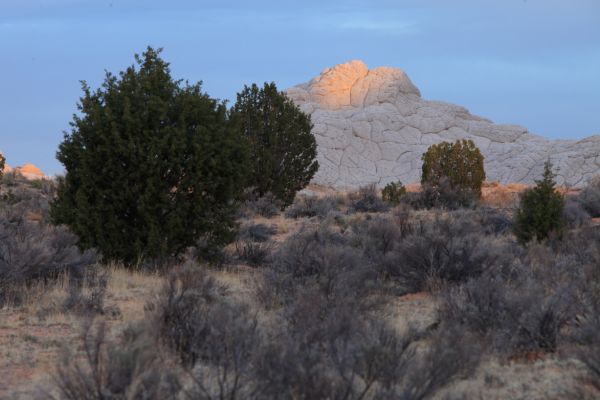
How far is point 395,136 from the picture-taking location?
55375mm

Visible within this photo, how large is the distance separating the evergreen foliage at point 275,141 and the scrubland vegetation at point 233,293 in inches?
343

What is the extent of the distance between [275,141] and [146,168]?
627 inches

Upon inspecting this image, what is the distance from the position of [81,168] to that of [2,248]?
284cm

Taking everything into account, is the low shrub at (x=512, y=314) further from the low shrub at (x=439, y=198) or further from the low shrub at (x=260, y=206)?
the low shrub at (x=439, y=198)

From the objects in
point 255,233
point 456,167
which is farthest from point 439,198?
point 255,233

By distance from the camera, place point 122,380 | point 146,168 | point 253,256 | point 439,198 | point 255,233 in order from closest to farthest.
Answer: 1. point 122,380
2. point 146,168
3. point 253,256
4. point 255,233
5. point 439,198

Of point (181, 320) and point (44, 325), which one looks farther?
point (44, 325)

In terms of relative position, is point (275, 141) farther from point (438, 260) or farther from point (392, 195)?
point (438, 260)

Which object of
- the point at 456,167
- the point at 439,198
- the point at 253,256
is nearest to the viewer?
the point at 253,256

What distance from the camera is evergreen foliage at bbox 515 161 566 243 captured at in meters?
17.2

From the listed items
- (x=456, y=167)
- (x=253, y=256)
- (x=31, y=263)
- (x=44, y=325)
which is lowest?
(x=253, y=256)

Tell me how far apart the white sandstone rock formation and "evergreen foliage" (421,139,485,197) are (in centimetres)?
1207

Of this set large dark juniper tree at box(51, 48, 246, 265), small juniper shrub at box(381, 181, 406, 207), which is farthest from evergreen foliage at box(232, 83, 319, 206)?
large dark juniper tree at box(51, 48, 246, 265)

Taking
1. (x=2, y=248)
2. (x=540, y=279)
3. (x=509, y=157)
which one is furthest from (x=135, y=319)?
(x=509, y=157)
